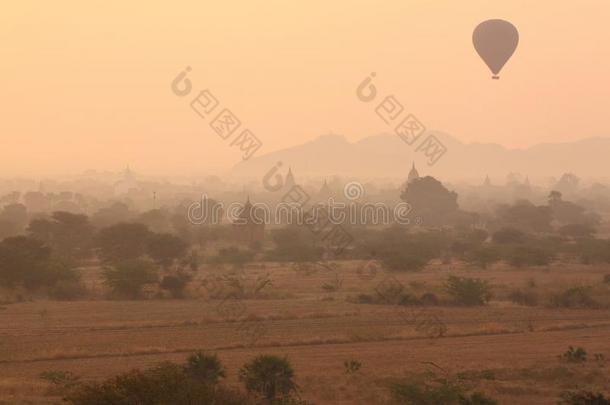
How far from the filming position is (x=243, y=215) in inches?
2539

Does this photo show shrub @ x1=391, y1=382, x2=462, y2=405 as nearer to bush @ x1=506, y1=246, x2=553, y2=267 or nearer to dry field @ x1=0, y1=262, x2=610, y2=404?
dry field @ x1=0, y1=262, x2=610, y2=404

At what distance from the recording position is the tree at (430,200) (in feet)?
289

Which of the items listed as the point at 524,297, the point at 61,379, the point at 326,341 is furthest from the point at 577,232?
the point at 61,379

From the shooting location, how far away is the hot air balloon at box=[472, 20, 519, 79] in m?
55.5

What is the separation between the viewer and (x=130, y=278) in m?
34.8

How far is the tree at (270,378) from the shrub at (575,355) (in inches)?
370

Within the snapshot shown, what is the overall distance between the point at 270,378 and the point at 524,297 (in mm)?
19512

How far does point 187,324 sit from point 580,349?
14647mm

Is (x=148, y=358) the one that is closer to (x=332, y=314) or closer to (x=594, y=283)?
(x=332, y=314)

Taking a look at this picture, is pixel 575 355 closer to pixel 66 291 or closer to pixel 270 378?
pixel 270 378

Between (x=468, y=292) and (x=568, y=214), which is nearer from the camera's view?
(x=468, y=292)

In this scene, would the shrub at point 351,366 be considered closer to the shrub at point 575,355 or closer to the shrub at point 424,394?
the shrub at point 424,394

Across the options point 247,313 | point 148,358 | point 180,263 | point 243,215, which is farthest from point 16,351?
point 243,215

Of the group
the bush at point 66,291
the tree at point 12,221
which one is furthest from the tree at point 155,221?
the bush at point 66,291
